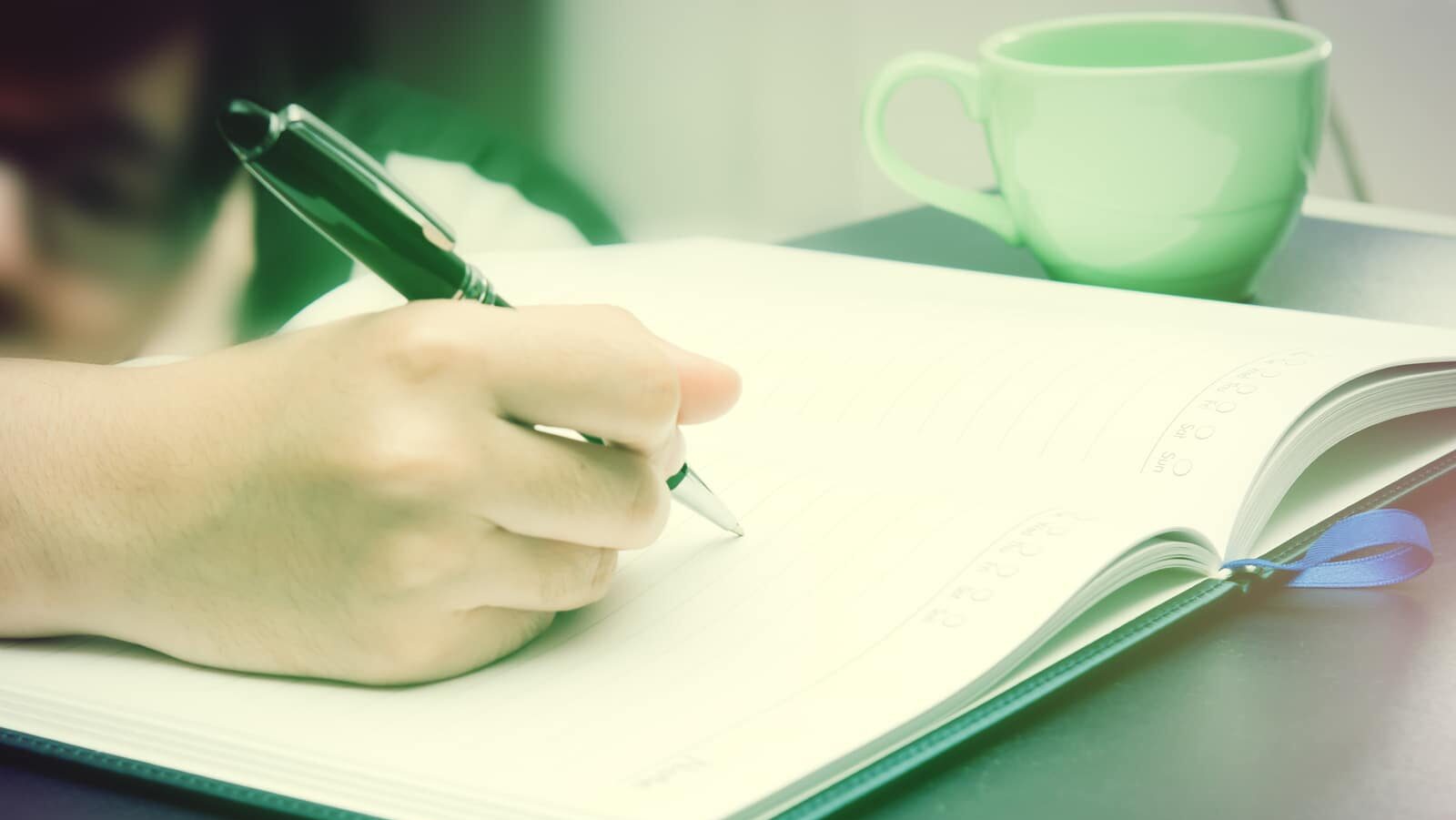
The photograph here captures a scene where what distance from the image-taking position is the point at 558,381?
317 millimetres

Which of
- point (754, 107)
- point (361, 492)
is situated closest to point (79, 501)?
point (361, 492)

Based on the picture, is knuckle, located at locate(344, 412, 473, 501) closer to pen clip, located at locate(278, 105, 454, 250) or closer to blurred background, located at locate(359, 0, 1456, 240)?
pen clip, located at locate(278, 105, 454, 250)

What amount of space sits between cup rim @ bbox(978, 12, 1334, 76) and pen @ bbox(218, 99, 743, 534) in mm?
317

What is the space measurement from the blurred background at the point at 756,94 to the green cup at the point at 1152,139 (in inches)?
14.8

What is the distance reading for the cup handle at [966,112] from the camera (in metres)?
0.64

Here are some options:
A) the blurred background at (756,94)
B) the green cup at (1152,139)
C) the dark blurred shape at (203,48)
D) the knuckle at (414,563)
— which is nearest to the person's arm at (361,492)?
the knuckle at (414,563)

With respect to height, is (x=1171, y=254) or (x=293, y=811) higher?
(x=1171, y=254)

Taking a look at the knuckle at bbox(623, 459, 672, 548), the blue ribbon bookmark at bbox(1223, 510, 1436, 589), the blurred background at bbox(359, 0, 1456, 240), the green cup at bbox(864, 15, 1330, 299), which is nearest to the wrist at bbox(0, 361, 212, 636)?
the knuckle at bbox(623, 459, 672, 548)

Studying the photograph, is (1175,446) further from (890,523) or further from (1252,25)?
(1252,25)

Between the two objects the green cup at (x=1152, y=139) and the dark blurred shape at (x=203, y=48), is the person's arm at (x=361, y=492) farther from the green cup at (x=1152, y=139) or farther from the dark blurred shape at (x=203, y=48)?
the dark blurred shape at (x=203, y=48)

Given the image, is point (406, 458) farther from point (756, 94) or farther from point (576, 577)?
point (756, 94)

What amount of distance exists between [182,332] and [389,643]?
1.75 feet

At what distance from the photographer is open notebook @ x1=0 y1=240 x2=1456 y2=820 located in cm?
28

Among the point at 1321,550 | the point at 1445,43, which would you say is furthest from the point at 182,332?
the point at 1445,43
